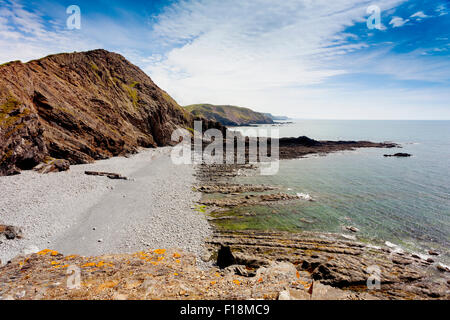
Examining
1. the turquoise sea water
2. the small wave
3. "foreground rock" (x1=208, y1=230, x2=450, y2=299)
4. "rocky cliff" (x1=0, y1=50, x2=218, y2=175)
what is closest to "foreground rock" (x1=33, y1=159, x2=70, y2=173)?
"rocky cliff" (x1=0, y1=50, x2=218, y2=175)

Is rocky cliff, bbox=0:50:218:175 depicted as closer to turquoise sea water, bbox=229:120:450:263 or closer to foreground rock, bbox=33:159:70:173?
foreground rock, bbox=33:159:70:173

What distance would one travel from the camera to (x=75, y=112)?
46781mm

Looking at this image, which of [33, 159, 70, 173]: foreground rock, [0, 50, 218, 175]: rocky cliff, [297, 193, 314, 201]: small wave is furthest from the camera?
[0, 50, 218, 175]: rocky cliff

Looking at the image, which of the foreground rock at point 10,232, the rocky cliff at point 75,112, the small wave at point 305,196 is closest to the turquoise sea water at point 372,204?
the small wave at point 305,196

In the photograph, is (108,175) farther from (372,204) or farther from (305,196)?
(372,204)

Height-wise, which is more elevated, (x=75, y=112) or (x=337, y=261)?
(x=75, y=112)

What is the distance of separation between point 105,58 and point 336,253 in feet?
308

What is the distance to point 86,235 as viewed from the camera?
19.0 m

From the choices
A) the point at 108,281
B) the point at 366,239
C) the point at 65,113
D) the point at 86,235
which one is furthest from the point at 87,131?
the point at 366,239

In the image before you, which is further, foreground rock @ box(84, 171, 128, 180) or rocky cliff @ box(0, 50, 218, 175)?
foreground rock @ box(84, 171, 128, 180)

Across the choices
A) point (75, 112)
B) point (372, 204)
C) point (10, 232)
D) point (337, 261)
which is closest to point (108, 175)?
point (10, 232)

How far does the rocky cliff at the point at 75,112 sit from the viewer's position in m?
33.5

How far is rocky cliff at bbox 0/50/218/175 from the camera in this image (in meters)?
33.5
